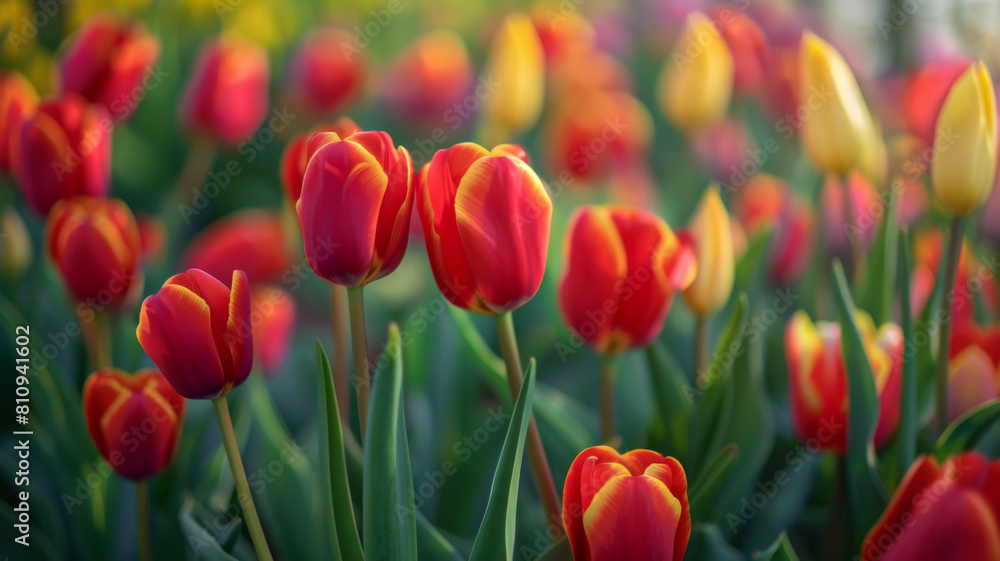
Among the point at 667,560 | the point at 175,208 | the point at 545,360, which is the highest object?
the point at 175,208

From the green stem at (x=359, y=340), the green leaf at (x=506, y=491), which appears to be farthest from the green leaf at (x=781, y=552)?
the green stem at (x=359, y=340)

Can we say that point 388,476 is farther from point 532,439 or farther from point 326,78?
point 326,78

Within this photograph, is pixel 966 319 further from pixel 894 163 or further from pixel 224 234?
pixel 224 234

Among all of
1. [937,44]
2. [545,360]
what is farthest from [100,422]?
[937,44]

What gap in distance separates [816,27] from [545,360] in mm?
1273

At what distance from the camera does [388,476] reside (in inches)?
16.9

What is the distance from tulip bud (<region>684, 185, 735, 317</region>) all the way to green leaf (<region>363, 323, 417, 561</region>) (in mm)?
295

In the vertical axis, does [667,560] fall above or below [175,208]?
below

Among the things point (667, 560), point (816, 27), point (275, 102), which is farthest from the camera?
point (816, 27)

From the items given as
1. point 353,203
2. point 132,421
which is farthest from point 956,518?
point 132,421

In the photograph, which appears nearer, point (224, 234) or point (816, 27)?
point (224, 234)

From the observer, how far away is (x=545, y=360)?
88 cm

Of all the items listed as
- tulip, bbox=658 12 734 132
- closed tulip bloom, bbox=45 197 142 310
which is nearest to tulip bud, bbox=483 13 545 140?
tulip, bbox=658 12 734 132

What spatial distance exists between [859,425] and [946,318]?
4.1 inches
